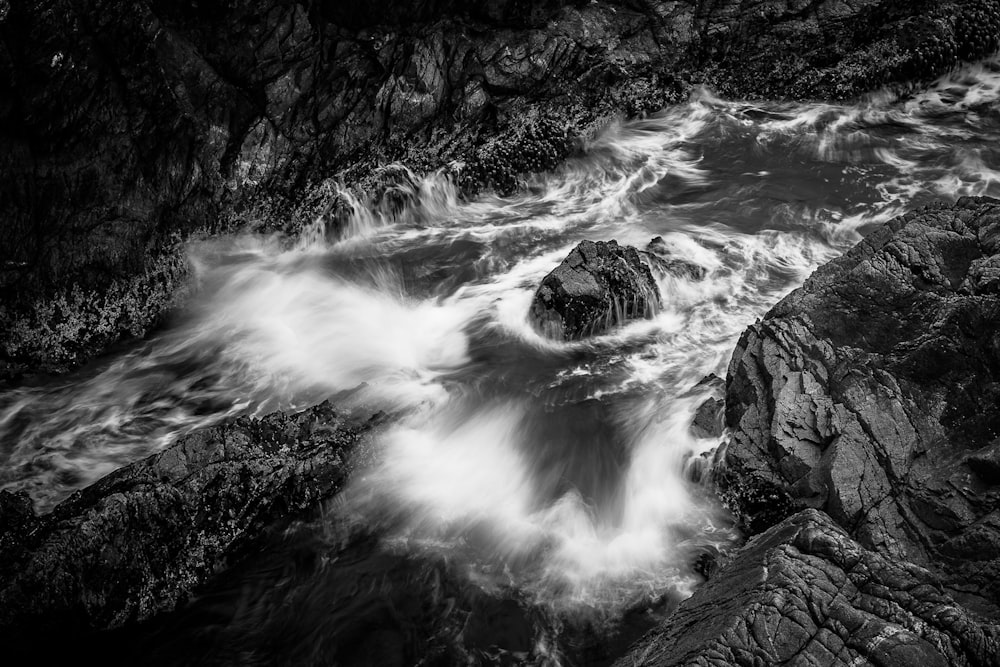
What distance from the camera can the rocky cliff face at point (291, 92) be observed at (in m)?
12.1

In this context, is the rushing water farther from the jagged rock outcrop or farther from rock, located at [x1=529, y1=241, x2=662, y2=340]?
the jagged rock outcrop

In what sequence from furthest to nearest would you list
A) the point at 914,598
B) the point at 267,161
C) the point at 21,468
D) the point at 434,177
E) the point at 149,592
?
the point at 434,177 → the point at 267,161 → the point at 21,468 → the point at 149,592 → the point at 914,598

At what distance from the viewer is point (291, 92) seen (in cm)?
1428

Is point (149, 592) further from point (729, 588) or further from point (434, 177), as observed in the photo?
point (434, 177)

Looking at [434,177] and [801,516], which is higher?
[434,177]

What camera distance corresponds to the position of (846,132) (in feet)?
52.4

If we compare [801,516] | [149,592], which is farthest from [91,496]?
[801,516]

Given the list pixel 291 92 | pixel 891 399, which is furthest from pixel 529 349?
pixel 291 92

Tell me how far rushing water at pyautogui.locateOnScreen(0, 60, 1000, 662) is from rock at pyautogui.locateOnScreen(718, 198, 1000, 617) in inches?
42.2

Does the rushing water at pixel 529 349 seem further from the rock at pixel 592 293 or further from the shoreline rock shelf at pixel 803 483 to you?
the shoreline rock shelf at pixel 803 483

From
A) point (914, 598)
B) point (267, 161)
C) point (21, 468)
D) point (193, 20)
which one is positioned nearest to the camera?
point (914, 598)

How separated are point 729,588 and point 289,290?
9.80 m

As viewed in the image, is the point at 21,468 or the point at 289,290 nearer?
the point at 21,468

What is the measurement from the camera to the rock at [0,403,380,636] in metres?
7.72
